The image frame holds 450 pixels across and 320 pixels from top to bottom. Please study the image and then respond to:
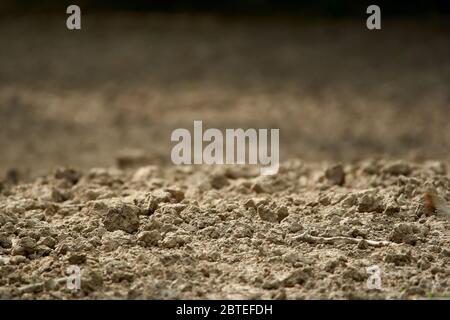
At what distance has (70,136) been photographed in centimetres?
471

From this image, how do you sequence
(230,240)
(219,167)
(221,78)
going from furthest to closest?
(221,78)
(219,167)
(230,240)

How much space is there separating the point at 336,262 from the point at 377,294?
7.7 inches

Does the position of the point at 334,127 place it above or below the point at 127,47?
below

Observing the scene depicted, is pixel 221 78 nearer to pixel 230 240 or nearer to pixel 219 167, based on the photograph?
pixel 219 167

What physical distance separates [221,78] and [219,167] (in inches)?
87.4

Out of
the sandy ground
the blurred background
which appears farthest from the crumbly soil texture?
the blurred background

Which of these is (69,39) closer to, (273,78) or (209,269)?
(273,78)

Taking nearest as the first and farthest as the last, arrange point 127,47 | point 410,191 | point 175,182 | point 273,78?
point 410,191
point 175,182
point 273,78
point 127,47

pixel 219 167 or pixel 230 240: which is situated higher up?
pixel 219 167

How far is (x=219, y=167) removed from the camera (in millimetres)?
3580

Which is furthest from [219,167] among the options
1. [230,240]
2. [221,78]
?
[221,78]

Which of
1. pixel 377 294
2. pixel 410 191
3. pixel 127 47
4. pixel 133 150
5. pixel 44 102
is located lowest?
pixel 377 294

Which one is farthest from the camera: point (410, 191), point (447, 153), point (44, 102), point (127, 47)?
point (127, 47)

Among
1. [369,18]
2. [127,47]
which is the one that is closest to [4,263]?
[127,47]
